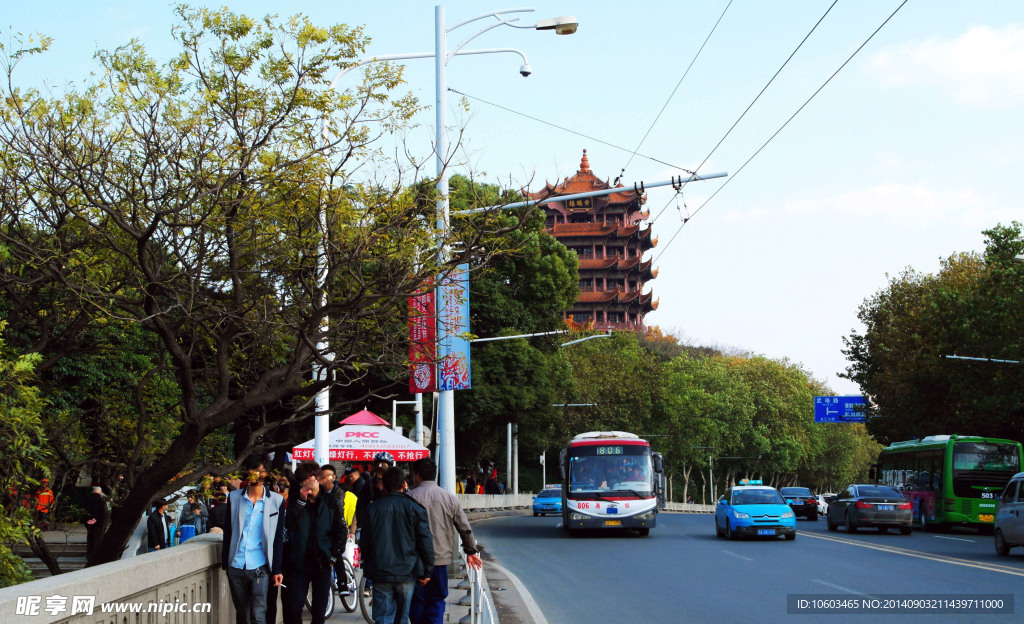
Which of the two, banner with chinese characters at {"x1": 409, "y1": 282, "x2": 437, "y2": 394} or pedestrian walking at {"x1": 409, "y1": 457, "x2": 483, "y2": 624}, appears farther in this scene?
banner with chinese characters at {"x1": 409, "y1": 282, "x2": 437, "y2": 394}

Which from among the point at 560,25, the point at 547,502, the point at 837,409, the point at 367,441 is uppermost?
the point at 560,25

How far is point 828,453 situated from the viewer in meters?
103

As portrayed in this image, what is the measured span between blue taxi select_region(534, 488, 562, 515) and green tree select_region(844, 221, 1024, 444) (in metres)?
15.7

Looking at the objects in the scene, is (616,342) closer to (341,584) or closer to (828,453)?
(828,453)

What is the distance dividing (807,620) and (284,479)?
20.2 ft

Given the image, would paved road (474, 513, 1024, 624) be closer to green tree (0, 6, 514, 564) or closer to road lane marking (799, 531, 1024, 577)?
road lane marking (799, 531, 1024, 577)

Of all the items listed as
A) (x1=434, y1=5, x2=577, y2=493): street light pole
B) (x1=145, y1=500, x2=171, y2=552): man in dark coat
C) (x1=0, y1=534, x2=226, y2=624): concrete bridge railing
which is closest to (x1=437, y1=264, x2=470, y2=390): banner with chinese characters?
(x1=434, y1=5, x2=577, y2=493): street light pole

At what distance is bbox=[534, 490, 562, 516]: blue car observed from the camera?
170 ft

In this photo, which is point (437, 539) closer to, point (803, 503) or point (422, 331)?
point (422, 331)

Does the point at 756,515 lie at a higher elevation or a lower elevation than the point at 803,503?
higher

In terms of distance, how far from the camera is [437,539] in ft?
31.6

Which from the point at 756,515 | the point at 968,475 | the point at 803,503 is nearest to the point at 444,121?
the point at 756,515

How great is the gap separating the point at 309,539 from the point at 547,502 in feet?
141

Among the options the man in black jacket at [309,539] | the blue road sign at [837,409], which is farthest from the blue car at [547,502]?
the man in black jacket at [309,539]
